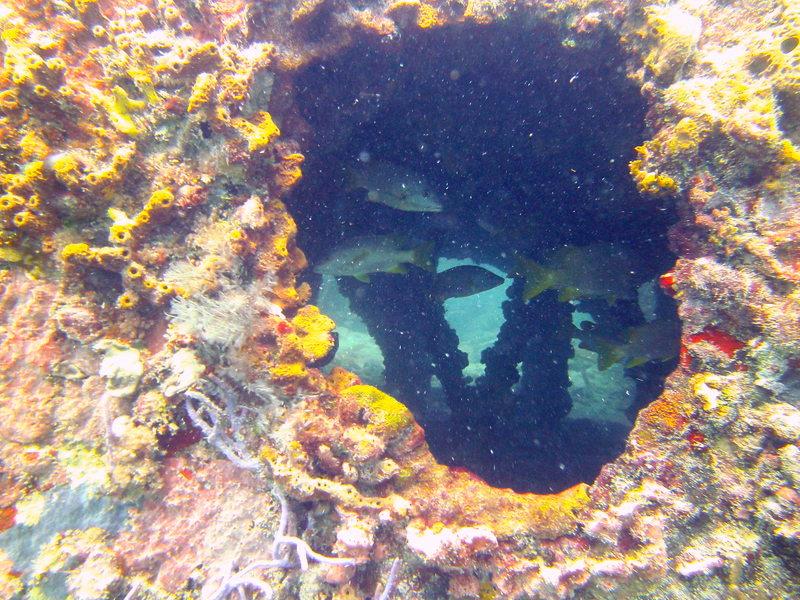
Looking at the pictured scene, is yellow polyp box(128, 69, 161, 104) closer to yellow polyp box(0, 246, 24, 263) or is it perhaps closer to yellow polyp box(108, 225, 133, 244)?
yellow polyp box(108, 225, 133, 244)

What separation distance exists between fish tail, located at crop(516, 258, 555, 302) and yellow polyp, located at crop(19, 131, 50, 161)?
15.5ft

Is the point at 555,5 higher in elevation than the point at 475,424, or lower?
higher

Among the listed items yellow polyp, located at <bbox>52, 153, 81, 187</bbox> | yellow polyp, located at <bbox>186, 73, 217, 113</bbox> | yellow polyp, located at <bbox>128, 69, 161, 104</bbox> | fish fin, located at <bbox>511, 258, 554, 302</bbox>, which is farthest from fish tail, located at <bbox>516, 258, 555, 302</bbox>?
yellow polyp, located at <bbox>52, 153, 81, 187</bbox>

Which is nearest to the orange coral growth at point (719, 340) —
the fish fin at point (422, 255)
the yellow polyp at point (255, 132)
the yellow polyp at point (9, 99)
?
the yellow polyp at point (255, 132)

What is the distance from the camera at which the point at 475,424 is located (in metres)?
6.05

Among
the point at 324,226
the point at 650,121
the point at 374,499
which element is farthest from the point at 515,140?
the point at 374,499

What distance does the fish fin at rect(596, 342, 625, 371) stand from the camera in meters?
4.86

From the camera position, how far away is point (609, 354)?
499 centimetres

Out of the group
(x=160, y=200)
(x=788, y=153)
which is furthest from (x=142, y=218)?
(x=788, y=153)

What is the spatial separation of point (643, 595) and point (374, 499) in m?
1.56

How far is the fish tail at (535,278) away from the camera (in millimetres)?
5156

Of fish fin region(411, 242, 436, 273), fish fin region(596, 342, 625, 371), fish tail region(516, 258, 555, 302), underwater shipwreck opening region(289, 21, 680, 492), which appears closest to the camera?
underwater shipwreck opening region(289, 21, 680, 492)

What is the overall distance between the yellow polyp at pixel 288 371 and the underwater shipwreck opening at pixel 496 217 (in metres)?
2.14

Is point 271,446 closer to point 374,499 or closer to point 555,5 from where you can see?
point 374,499
